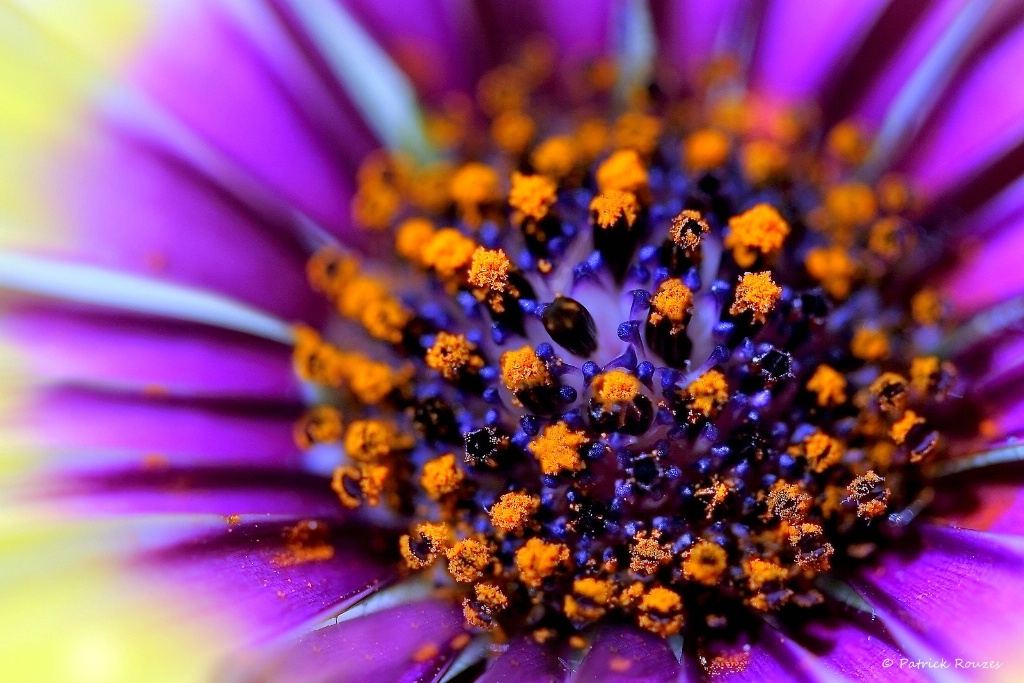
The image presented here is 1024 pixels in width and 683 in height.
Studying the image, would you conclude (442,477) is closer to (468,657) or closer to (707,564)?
(468,657)

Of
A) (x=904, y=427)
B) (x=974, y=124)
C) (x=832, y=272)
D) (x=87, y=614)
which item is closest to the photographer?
(x=87, y=614)

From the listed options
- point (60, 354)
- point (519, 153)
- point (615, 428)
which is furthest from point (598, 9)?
point (60, 354)

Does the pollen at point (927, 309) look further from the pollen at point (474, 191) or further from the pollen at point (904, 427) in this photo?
the pollen at point (474, 191)

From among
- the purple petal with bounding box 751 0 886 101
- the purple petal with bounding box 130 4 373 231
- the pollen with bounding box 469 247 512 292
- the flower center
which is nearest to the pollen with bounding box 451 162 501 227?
the flower center

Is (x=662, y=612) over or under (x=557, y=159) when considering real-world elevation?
under

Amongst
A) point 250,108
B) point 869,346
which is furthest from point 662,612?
point 250,108

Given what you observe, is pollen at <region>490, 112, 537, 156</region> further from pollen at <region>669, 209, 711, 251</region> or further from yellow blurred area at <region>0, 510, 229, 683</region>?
yellow blurred area at <region>0, 510, 229, 683</region>

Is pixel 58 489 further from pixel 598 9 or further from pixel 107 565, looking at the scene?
pixel 598 9
